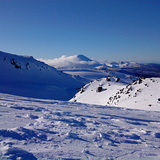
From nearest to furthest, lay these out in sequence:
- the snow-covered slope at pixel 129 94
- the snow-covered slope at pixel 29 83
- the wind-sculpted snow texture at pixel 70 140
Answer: the wind-sculpted snow texture at pixel 70 140
the snow-covered slope at pixel 129 94
the snow-covered slope at pixel 29 83

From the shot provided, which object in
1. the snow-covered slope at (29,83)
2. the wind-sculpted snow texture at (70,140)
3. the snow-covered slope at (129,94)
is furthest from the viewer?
the snow-covered slope at (29,83)

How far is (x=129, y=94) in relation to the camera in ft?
99.1

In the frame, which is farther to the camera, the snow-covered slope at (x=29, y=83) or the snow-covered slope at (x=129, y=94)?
the snow-covered slope at (x=29, y=83)

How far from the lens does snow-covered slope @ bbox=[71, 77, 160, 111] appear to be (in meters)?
24.9

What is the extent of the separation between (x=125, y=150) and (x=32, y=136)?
2.93 m

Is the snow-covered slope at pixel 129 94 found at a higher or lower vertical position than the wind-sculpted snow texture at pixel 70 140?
lower

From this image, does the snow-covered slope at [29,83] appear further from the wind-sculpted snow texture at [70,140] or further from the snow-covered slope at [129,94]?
the wind-sculpted snow texture at [70,140]

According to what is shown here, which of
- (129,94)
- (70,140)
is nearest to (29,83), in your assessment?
(129,94)

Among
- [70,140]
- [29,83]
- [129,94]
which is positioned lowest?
[29,83]

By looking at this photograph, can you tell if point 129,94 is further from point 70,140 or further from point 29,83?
point 29,83

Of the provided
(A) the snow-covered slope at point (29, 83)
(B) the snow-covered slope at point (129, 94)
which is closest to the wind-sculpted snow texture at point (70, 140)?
(B) the snow-covered slope at point (129, 94)

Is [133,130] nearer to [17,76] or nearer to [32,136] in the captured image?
[32,136]

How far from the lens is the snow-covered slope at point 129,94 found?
24.9 m

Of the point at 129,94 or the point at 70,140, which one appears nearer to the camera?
the point at 70,140
